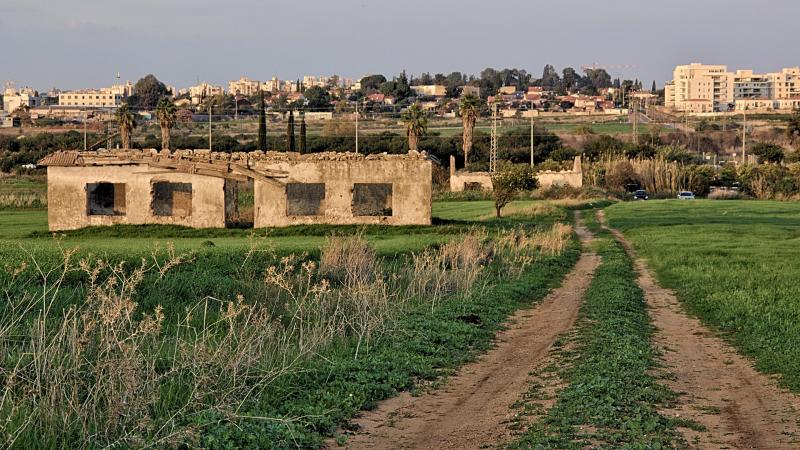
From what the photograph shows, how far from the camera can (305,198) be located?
5191 cm

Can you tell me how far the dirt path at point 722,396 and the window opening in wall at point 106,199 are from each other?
3337 centimetres

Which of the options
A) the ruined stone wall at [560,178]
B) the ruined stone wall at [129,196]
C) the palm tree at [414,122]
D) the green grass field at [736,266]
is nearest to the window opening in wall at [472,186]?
the ruined stone wall at [560,178]

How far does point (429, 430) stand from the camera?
10.8m

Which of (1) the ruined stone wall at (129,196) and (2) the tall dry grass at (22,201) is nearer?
(1) the ruined stone wall at (129,196)

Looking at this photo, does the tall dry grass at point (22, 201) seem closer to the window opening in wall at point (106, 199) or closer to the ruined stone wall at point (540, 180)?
the window opening in wall at point (106, 199)

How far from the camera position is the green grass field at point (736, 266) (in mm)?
16766

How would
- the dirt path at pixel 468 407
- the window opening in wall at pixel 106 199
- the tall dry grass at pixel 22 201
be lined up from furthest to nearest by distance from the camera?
the tall dry grass at pixel 22 201 → the window opening in wall at pixel 106 199 → the dirt path at pixel 468 407

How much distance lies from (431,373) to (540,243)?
20.6m

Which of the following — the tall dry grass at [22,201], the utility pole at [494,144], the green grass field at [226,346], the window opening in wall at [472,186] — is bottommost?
the tall dry grass at [22,201]

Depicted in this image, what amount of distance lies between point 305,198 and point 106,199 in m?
9.44

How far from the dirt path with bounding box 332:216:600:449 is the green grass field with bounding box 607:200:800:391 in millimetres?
3335

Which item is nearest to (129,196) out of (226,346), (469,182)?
(226,346)

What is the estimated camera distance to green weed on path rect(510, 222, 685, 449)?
32.6ft

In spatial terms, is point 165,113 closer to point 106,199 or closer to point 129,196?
point 106,199
